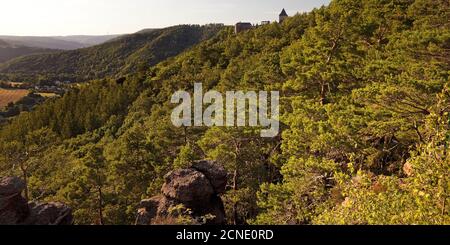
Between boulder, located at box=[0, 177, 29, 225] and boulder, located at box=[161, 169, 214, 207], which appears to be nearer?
boulder, located at box=[161, 169, 214, 207]

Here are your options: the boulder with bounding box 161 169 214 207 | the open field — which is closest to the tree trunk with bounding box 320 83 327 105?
the boulder with bounding box 161 169 214 207

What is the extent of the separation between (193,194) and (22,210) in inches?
454

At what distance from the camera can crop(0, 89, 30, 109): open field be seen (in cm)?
17854

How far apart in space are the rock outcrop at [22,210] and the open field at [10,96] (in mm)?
170162

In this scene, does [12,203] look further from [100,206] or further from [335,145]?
[335,145]

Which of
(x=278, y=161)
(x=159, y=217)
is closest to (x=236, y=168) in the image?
(x=278, y=161)

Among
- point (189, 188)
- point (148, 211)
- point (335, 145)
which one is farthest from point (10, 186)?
point (335, 145)

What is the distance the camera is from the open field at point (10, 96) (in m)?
179

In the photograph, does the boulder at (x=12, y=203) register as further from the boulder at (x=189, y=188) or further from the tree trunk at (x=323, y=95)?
the tree trunk at (x=323, y=95)

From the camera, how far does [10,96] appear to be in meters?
186

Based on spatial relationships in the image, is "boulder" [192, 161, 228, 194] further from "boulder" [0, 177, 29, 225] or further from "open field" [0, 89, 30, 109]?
"open field" [0, 89, 30, 109]

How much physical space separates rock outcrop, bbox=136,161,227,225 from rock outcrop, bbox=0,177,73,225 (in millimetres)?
5917

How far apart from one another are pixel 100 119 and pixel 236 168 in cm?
8169

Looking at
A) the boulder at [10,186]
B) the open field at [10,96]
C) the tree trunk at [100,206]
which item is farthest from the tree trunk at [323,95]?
the open field at [10,96]
